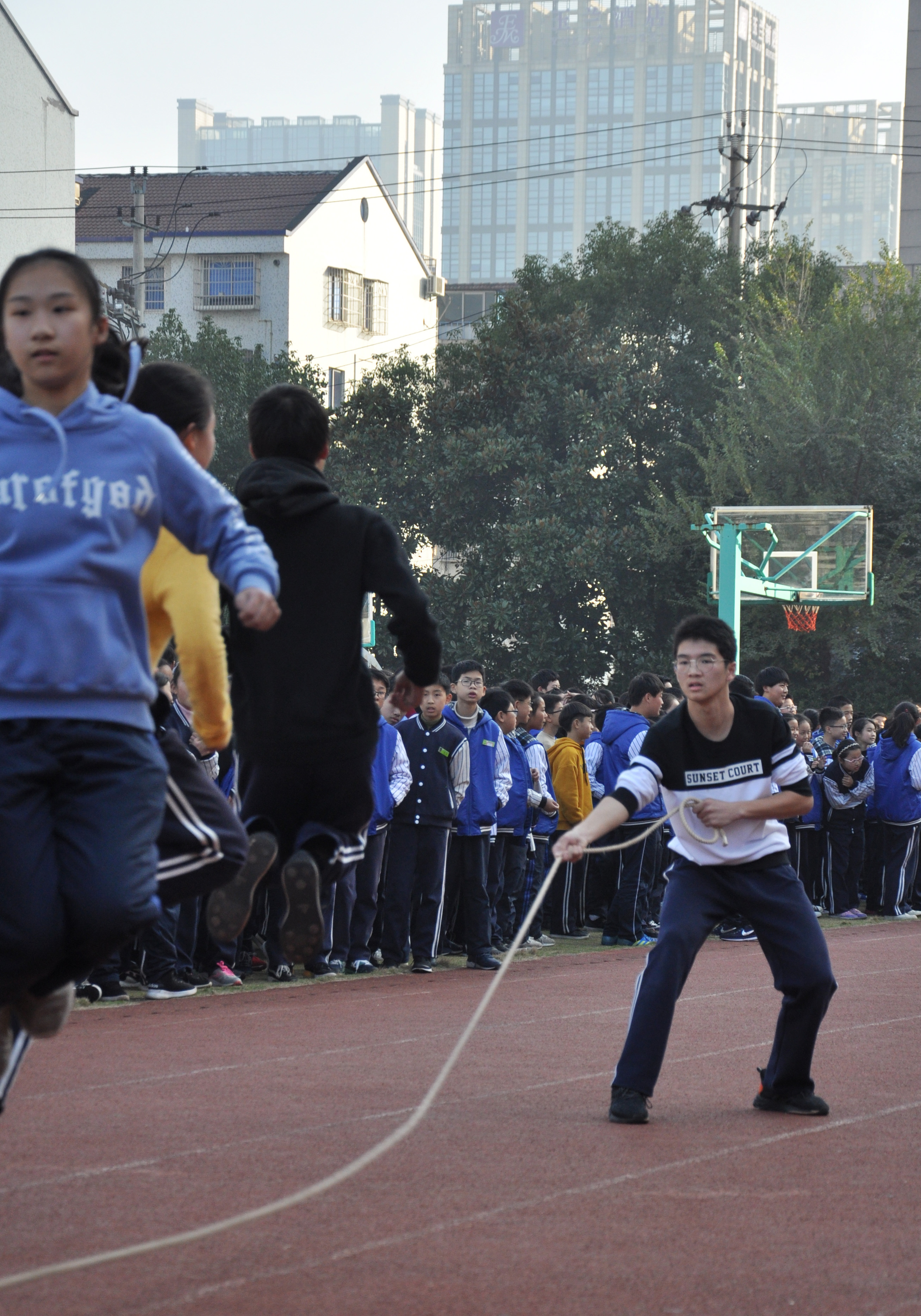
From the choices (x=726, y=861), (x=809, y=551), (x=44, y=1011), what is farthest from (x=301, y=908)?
(x=809, y=551)

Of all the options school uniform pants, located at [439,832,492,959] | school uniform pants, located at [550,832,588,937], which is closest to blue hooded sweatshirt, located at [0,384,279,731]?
school uniform pants, located at [439,832,492,959]

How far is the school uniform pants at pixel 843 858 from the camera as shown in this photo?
18203 millimetres

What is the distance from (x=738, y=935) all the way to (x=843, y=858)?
7.53 ft

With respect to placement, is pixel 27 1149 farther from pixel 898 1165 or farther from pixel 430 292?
pixel 430 292

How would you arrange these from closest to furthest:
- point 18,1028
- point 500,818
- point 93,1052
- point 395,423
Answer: point 18,1028
point 93,1052
point 500,818
point 395,423

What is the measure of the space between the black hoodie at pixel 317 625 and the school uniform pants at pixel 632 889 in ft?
32.9

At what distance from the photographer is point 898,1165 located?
6676mm

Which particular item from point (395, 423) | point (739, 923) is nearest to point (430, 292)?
point (395, 423)

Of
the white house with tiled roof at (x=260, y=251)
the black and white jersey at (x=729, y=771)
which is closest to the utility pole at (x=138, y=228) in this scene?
the white house with tiled roof at (x=260, y=251)

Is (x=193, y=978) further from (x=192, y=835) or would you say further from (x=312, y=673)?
(x=192, y=835)

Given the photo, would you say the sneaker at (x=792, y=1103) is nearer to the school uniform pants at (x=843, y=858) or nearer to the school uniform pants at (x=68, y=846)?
the school uniform pants at (x=68, y=846)

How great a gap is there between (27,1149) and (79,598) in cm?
355

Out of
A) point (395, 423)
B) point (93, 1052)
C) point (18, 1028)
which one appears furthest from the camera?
point (395, 423)

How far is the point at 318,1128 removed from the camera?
7.12m
